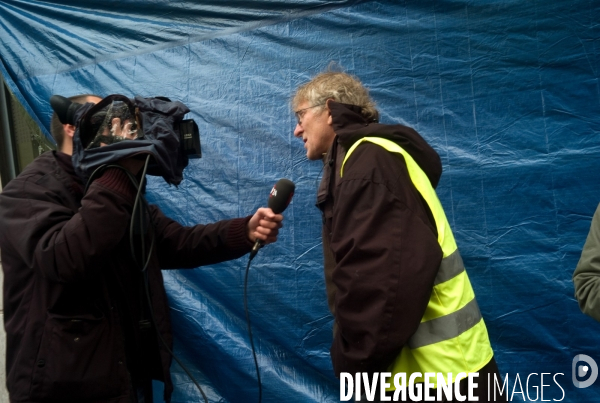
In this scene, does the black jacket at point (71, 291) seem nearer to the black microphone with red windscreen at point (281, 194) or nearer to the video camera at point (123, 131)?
the video camera at point (123, 131)

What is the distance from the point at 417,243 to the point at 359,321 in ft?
0.91

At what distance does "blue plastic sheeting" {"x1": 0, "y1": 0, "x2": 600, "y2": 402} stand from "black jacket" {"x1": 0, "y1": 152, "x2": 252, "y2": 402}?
2.84 ft

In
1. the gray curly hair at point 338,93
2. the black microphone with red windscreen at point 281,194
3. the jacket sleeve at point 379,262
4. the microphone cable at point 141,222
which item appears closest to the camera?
the jacket sleeve at point 379,262

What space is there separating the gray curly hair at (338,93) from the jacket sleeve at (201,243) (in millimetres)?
538

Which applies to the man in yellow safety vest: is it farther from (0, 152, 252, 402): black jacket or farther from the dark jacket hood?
(0, 152, 252, 402): black jacket

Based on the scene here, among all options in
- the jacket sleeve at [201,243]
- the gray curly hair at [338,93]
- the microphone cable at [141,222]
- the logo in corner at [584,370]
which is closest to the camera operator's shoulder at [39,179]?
the microphone cable at [141,222]

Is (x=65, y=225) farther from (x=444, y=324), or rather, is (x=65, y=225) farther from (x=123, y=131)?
(x=444, y=324)

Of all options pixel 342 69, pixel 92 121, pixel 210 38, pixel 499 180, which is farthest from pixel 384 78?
pixel 92 121

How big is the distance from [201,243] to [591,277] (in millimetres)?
1419

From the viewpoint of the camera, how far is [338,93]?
228 cm

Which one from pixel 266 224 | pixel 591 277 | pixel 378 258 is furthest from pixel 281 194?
pixel 591 277

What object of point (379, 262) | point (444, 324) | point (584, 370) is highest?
point (379, 262)

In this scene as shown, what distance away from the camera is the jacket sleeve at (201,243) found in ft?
7.84

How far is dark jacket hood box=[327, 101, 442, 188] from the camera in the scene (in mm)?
1956
